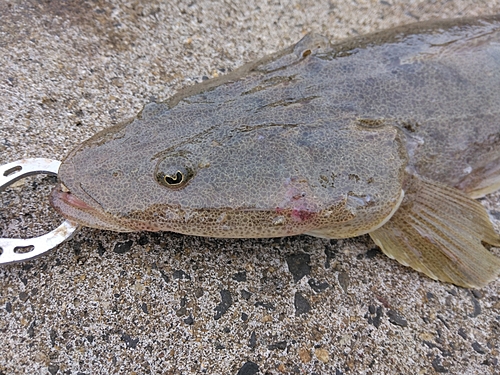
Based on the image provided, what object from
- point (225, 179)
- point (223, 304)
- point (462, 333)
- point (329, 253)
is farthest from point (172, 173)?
point (462, 333)

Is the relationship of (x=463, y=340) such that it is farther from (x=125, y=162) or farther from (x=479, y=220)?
(x=125, y=162)

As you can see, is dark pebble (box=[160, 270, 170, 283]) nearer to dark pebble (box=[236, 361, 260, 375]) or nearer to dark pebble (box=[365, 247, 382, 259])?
dark pebble (box=[236, 361, 260, 375])

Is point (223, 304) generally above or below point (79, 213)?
below

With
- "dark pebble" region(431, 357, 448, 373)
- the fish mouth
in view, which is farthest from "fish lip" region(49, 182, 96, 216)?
"dark pebble" region(431, 357, 448, 373)

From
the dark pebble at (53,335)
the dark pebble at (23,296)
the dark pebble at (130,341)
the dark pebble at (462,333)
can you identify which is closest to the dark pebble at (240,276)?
the dark pebble at (130,341)

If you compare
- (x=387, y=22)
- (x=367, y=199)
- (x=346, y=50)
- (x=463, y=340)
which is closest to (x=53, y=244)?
(x=367, y=199)

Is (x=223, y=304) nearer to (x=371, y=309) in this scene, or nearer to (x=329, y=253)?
(x=329, y=253)
